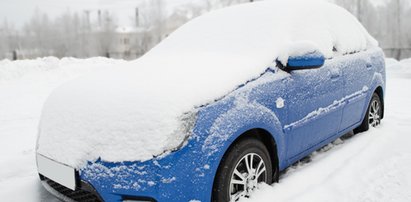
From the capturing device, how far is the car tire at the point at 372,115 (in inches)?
170

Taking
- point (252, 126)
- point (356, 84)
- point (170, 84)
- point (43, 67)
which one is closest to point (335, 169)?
point (356, 84)

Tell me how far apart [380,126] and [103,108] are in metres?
3.81

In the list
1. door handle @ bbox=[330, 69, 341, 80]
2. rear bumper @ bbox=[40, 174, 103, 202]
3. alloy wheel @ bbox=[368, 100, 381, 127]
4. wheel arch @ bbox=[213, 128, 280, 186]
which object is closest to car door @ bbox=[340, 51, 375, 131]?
door handle @ bbox=[330, 69, 341, 80]

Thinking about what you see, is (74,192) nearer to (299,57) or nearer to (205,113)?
(205,113)

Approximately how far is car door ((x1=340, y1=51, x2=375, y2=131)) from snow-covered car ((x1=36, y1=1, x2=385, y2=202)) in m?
0.05

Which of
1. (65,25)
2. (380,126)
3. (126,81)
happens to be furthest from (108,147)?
(65,25)

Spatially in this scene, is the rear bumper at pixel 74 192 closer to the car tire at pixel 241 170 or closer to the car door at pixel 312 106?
the car tire at pixel 241 170

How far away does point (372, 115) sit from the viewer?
14.7 ft

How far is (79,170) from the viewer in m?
2.17

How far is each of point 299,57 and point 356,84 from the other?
1.34 meters

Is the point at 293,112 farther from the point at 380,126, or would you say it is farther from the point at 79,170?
the point at 380,126

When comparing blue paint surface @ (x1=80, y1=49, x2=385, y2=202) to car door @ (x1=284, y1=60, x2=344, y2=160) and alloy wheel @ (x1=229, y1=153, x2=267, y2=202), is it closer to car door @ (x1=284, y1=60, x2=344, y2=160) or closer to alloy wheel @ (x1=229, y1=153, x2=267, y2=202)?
car door @ (x1=284, y1=60, x2=344, y2=160)

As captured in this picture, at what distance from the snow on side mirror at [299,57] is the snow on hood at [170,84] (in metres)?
0.05

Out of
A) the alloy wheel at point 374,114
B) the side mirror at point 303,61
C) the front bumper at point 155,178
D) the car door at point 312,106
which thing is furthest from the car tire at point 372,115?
the front bumper at point 155,178
